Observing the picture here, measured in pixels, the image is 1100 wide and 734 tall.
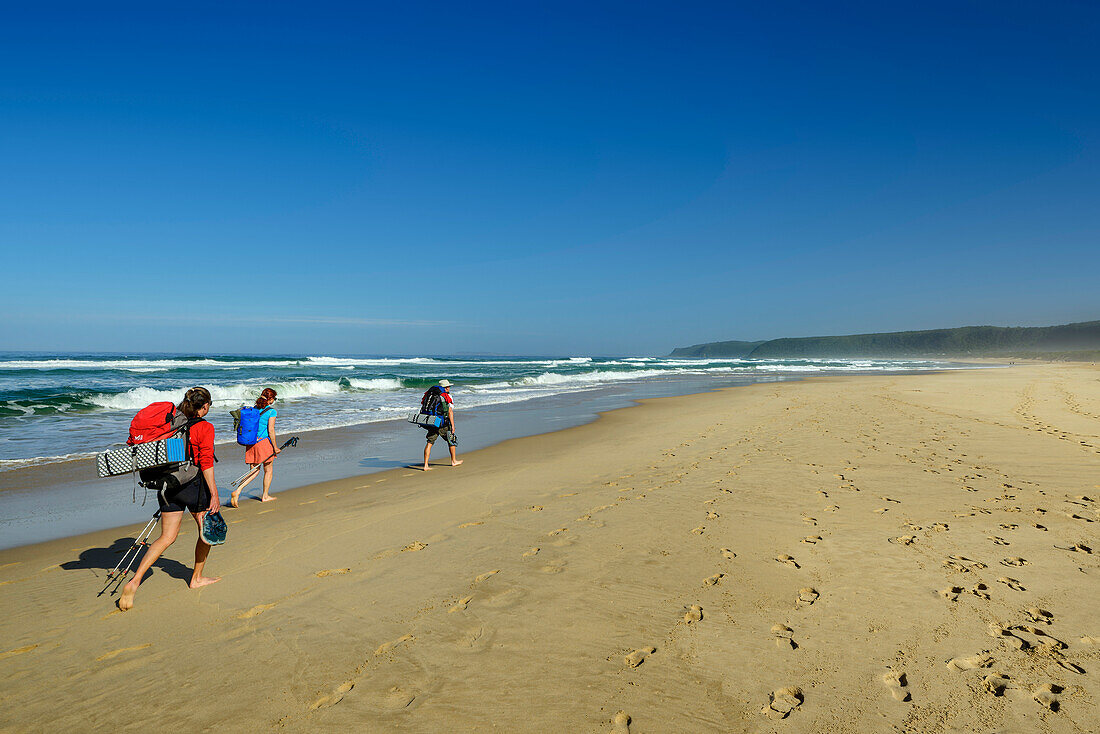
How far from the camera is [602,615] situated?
13.5 feet

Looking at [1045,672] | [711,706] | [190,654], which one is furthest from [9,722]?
[1045,672]

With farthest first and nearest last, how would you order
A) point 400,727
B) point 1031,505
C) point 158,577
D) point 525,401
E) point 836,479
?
point 525,401 < point 836,479 < point 1031,505 < point 158,577 < point 400,727

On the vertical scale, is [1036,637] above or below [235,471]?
above

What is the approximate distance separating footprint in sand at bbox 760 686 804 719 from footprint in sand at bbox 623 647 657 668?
0.78 metres

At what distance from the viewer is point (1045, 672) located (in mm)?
3188

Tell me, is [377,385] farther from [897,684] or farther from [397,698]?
[897,684]

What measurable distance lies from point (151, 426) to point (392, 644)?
104 inches

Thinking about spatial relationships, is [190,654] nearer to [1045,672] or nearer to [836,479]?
[1045,672]

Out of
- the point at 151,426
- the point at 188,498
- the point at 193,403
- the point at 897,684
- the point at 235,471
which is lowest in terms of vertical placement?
the point at 235,471

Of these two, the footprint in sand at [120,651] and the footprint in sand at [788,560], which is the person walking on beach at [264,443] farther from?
the footprint in sand at [788,560]

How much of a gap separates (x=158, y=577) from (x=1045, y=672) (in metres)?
7.06

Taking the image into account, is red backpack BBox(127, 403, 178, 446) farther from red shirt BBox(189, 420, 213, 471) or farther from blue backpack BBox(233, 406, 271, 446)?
blue backpack BBox(233, 406, 271, 446)

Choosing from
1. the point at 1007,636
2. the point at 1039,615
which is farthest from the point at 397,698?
the point at 1039,615

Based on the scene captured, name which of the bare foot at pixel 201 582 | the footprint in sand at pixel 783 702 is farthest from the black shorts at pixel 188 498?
the footprint in sand at pixel 783 702
